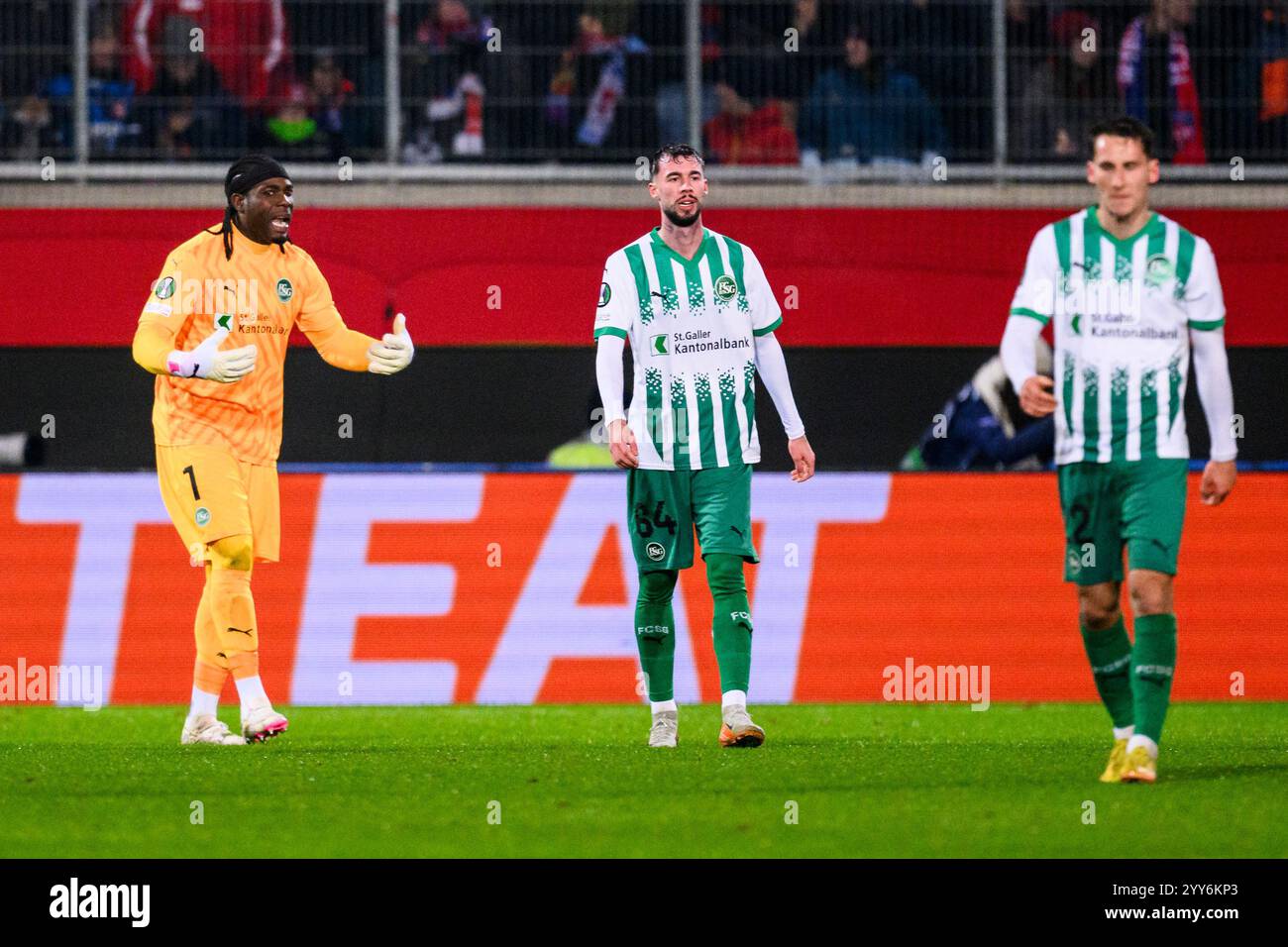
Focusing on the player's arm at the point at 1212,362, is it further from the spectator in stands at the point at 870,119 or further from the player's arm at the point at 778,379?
the spectator in stands at the point at 870,119

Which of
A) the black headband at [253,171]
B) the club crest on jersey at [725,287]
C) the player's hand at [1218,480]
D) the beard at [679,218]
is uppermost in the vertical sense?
the black headband at [253,171]

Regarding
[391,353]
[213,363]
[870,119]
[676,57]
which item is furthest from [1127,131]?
[676,57]

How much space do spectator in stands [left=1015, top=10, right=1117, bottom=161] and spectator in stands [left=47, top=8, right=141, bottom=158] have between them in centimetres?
517

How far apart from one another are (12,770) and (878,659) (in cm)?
475

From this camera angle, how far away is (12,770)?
6.79 meters

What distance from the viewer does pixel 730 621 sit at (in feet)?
23.3

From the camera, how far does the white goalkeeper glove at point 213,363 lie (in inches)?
284

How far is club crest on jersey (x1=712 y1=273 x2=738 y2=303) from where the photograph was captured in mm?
7215

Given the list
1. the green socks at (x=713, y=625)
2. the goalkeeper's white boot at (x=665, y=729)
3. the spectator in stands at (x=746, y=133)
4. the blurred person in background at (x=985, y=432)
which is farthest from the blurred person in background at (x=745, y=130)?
the goalkeeper's white boot at (x=665, y=729)

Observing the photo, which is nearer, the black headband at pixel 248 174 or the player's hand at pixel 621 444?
the player's hand at pixel 621 444

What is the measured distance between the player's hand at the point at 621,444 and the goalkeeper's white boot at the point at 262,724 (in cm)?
159

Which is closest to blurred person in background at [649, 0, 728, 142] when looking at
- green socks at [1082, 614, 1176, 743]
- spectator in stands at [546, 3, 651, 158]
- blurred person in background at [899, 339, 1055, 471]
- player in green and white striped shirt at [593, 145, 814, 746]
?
spectator in stands at [546, 3, 651, 158]

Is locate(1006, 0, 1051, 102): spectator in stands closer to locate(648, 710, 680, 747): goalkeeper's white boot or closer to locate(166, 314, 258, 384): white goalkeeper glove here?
locate(648, 710, 680, 747): goalkeeper's white boot

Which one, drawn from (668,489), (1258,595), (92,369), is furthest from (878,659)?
(92,369)
